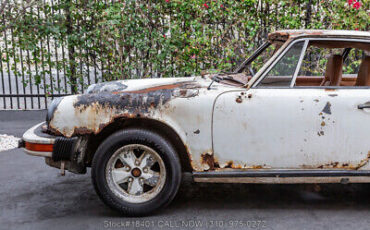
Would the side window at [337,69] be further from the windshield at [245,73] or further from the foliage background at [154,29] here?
the foliage background at [154,29]

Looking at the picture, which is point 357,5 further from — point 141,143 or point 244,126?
point 141,143

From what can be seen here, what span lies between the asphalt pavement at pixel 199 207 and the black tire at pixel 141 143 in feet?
0.37

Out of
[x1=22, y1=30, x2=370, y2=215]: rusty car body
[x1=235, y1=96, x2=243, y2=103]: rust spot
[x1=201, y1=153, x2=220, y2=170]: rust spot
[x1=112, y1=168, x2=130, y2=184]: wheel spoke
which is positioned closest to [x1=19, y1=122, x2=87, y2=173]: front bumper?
[x1=22, y1=30, x2=370, y2=215]: rusty car body

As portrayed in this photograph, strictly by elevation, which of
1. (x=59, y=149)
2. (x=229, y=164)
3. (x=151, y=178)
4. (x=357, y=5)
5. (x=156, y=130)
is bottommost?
(x=151, y=178)

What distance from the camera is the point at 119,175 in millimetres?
3814

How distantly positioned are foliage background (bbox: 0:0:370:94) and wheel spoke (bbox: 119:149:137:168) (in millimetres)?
4312

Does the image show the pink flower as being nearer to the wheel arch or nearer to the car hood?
the car hood

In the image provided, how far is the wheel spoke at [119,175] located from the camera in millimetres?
3811

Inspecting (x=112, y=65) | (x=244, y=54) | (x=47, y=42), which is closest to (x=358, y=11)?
(x=244, y=54)

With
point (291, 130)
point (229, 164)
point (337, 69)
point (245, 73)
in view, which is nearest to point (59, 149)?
point (229, 164)

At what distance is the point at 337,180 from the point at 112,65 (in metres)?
5.30

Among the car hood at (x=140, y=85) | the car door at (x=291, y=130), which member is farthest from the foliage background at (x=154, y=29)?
the car door at (x=291, y=130)

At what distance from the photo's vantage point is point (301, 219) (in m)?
3.78

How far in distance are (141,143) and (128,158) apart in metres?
0.20
